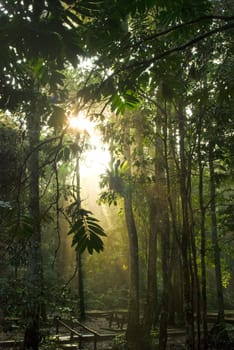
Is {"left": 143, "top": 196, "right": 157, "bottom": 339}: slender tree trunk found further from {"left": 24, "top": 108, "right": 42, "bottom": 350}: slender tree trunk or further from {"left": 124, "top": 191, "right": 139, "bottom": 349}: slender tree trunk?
{"left": 24, "top": 108, "right": 42, "bottom": 350}: slender tree trunk

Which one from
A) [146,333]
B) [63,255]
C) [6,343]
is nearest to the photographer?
[6,343]

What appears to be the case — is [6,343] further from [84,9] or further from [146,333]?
[84,9]

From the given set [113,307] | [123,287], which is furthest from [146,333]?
[123,287]

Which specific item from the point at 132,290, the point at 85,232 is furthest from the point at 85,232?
the point at 132,290

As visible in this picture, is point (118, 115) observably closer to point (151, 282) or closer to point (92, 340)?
point (151, 282)

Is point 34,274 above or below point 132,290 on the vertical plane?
above

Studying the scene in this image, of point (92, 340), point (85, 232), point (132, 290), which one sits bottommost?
point (92, 340)

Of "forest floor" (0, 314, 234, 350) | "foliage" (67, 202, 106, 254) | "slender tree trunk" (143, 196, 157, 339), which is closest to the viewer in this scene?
"foliage" (67, 202, 106, 254)

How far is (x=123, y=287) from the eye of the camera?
26406 mm

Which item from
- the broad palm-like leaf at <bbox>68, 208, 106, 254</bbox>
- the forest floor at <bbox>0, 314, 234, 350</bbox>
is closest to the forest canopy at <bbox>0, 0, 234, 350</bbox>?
the broad palm-like leaf at <bbox>68, 208, 106, 254</bbox>

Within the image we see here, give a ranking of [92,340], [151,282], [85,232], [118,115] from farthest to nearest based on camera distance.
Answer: [92,340] < [151,282] < [118,115] < [85,232]

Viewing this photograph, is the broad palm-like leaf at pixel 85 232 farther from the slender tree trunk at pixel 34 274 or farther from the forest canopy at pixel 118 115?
the slender tree trunk at pixel 34 274

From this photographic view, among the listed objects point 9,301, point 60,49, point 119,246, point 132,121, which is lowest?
point 9,301

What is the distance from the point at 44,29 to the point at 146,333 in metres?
10.7
